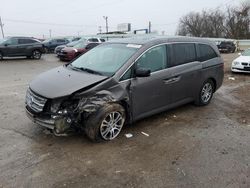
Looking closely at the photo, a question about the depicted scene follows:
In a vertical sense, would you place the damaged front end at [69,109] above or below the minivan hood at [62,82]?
below

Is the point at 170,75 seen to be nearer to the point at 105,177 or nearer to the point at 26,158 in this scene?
the point at 105,177

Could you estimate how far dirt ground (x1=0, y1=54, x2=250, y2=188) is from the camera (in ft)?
12.0

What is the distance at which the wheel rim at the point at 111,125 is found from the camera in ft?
15.4

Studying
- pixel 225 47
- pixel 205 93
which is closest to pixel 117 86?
pixel 205 93

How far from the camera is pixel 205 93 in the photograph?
7031 mm

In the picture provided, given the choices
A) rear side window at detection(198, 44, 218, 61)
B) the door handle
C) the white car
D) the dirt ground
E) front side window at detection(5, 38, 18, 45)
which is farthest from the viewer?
front side window at detection(5, 38, 18, 45)

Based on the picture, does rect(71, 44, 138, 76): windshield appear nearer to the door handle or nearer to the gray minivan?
the gray minivan

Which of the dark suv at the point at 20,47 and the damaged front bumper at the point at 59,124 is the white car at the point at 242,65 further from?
the dark suv at the point at 20,47

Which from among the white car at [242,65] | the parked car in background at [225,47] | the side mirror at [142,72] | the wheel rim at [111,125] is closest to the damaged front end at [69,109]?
the wheel rim at [111,125]

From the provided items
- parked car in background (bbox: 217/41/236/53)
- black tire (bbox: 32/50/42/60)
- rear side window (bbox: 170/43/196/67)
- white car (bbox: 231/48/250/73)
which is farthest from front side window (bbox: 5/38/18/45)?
parked car in background (bbox: 217/41/236/53)

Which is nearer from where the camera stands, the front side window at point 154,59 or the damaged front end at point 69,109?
the damaged front end at point 69,109

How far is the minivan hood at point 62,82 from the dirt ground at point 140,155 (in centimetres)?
89

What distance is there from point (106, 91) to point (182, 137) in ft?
5.37

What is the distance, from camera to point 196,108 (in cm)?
686
